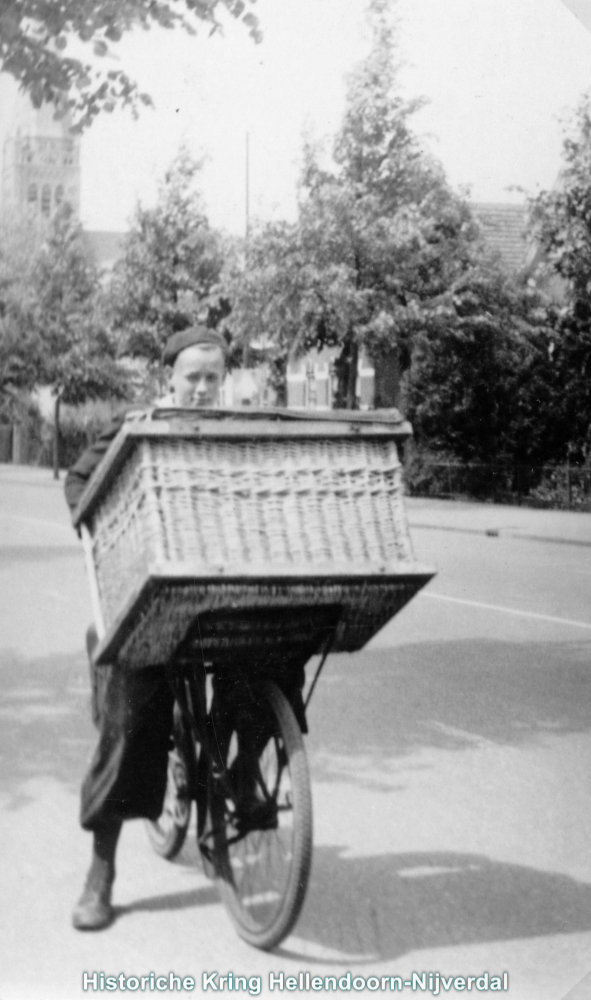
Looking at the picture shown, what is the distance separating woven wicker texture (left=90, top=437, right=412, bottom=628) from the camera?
2.68 meters

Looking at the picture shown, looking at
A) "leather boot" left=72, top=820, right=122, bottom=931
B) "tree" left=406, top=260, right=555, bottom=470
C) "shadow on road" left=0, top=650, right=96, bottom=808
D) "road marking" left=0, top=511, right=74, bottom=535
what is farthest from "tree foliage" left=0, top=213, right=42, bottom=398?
"road marking" left=0, top=511, right=74, bottom=535

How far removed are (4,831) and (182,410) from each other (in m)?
1.55

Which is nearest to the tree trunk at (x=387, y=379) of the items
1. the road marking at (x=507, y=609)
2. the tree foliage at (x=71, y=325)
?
the tree foliage at (x=71, y=325)

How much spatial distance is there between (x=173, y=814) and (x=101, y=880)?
0.32m

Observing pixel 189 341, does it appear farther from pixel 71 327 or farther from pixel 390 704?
pixel 390 704

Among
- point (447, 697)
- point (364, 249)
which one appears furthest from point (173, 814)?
point (447, 697)

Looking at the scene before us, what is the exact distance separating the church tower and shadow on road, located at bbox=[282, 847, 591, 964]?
6.67 feet

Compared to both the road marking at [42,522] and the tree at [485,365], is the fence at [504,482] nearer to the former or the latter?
the tree at [485,365]

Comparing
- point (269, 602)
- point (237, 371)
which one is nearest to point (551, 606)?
point (237, 371)

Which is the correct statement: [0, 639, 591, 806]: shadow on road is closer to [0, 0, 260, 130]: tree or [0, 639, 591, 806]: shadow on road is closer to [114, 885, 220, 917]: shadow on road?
[114, 885, 220, 917]: shadow on road

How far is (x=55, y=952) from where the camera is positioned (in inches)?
124

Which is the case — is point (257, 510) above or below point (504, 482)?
above

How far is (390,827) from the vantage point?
156 inches

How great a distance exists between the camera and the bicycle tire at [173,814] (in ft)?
11.3
